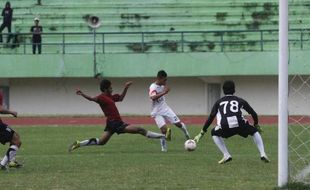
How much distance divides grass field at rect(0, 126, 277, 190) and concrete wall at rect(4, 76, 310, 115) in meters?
12.7

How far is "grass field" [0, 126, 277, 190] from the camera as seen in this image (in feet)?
39.5

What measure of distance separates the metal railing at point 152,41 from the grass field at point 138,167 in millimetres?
13333

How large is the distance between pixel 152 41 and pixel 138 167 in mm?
21715

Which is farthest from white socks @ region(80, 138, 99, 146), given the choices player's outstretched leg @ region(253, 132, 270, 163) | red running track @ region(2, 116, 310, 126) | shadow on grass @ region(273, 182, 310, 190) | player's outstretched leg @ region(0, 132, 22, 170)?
red running track @ region(2, 116, 310, 126)

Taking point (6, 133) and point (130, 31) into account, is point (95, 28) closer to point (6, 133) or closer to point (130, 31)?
point (130, 31)

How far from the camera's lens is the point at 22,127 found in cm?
2773

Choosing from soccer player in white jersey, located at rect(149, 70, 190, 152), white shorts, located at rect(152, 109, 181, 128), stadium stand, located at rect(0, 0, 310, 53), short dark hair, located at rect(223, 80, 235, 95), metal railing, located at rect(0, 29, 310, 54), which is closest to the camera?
short dark hair, located at rect(223, 80, 235, 95)

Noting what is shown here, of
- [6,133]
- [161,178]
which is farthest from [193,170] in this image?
[6,133]

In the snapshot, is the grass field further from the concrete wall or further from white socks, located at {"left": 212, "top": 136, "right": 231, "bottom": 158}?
the concrete wall

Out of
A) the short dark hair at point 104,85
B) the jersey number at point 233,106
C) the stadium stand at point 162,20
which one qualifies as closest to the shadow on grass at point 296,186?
the jersey number at point 233,106

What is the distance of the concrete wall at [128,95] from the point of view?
114 ft

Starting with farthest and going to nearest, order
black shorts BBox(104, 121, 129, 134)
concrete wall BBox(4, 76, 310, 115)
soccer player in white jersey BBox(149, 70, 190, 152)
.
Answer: concrete wall BBox(4, 76, 310, 115) → soccer player in white jersey BBox(149, 70, 190, 152) → black shorts BBox(104, 121, 129, 134)

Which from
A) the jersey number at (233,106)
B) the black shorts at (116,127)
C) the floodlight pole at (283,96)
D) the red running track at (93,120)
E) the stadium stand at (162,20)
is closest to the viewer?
the floodlight pole at (283,96)

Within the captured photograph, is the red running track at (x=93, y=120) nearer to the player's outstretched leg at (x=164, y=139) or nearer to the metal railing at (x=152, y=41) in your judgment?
the metal railing at (x=152, y=41)
